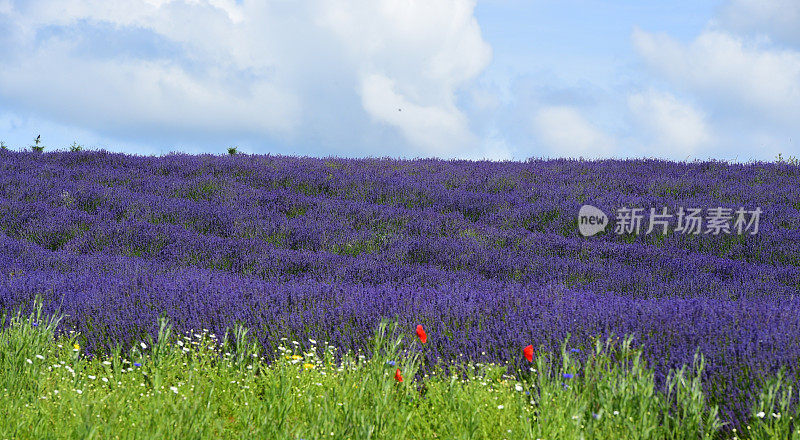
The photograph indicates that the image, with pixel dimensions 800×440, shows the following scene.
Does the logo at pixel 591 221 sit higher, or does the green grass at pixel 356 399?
the logo at pixel 591 221

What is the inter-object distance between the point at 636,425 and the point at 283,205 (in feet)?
19.8

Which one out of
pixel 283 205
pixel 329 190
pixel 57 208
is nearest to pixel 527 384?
pixel 283 205

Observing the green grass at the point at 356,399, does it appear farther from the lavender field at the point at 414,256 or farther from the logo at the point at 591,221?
the logo at the point at 591,221

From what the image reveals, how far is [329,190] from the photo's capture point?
9.12m

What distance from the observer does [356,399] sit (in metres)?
2.83

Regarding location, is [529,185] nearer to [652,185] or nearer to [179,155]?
[652,185]

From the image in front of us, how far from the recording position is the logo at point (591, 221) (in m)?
7.34

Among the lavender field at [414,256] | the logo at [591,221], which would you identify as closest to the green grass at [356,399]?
the lavender field at [414,256]

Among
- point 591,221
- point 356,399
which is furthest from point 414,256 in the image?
point 356,399

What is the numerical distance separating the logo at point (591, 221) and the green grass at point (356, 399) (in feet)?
13.5

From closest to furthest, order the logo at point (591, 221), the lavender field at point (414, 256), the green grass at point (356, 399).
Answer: the green grass at point (356, 399) → the lavender field at point (414, 256) → the logo at point (591, 221)

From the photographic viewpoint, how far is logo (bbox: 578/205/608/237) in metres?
7.34

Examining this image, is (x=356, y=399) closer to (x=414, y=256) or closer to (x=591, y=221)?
(x=414, y=256)

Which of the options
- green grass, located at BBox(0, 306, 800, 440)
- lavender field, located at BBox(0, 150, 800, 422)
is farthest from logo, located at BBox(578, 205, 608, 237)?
green grass, located at BBox(0, 306, 800, 440)
